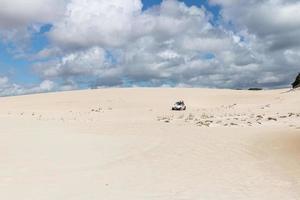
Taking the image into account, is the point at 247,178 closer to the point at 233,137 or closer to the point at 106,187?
the point at 106,187

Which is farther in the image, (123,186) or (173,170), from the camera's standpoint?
(173,170)

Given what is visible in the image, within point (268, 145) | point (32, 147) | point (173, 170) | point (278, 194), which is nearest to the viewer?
point (278, 194)

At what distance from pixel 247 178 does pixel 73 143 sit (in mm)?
8882

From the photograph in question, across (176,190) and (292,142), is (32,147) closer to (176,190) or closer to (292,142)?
(176,190)

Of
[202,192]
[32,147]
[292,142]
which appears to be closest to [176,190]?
[202,192]

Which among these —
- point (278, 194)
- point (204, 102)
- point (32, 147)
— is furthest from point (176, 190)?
point (204, 102)

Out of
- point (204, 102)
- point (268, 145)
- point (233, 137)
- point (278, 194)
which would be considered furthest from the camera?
point (204, 102)

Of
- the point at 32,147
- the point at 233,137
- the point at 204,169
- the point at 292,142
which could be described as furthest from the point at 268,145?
the point at 32,147

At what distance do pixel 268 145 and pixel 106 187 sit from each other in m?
9.96

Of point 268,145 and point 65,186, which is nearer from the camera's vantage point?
point 65,186

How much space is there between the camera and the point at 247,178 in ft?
41.1

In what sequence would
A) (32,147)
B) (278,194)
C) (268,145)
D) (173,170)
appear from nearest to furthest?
(278,194) < (173,170) < (32,147) < (268,145)

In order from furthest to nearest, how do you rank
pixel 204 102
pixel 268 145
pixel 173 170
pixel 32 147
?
pixel 204 102 < pixel 268 145 < pixel 32 147 < pixel 173 170

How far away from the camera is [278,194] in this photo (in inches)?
424
